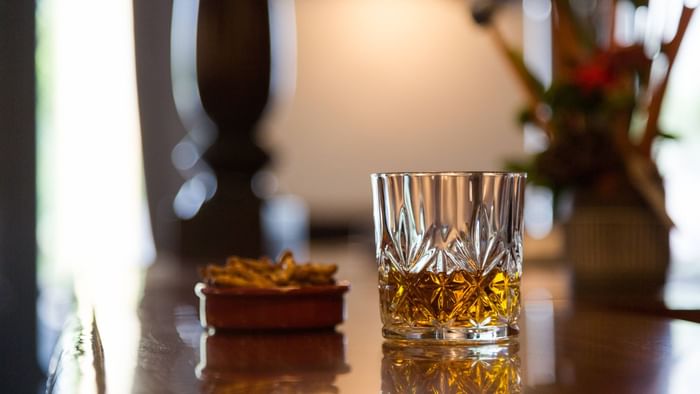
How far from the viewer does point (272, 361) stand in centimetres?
50

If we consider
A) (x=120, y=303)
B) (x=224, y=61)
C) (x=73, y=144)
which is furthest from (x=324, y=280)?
(x=73, y=144)

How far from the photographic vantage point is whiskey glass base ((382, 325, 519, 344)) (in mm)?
558

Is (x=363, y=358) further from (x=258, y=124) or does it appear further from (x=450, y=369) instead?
(x=258, y=124)

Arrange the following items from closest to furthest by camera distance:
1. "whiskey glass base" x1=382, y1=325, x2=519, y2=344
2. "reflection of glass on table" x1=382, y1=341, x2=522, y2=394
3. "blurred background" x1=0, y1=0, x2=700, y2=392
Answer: "reflection of glass on table" x1=382, y1=341, x2=522, y2=394 < "whiskey glass base" x1=382, y1=325, x2=519, y2=344 < "blurred background" x1=0, y1=0, x2=700, y2=392

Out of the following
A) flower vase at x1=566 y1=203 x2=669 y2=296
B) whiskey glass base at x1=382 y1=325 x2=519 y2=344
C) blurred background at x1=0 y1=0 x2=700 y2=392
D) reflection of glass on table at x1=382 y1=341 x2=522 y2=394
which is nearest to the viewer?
reflection of glass on table at x1=382 y1=341 x2=522 y2=394

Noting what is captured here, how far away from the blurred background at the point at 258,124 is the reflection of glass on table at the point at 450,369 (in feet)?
2.53

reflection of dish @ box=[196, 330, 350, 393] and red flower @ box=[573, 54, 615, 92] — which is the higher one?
red flower @ box=[573, 54, 615, 92]

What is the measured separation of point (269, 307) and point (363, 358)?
0.13 meters

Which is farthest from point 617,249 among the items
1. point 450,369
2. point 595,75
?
point 450,369

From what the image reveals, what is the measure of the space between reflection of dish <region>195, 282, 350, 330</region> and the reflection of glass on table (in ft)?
0.26

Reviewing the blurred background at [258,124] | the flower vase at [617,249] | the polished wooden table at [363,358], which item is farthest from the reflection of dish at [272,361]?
the blurred background at [258,124]

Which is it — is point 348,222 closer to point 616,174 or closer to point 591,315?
point 616,174

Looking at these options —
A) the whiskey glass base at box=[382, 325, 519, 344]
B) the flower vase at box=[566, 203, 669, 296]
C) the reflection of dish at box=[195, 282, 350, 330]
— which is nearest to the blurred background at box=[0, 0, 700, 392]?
the flower vase at box=[566, 203, 669, 296]

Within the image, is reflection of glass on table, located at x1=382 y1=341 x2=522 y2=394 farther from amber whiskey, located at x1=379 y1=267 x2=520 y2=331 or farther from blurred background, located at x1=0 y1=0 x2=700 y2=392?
blurred background, located at x1=0 y1=0 x2=700 y2=392
